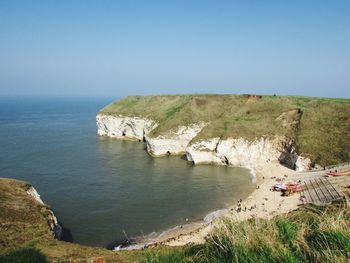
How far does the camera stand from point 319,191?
44625 millimetres

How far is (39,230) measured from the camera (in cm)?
2755

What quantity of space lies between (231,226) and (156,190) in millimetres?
42607

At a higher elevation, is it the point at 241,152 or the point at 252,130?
the point at 252,130

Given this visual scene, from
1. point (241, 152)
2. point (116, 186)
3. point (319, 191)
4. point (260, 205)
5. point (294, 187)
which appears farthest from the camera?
point (241, 152)

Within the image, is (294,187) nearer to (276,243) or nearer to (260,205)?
(260,205)

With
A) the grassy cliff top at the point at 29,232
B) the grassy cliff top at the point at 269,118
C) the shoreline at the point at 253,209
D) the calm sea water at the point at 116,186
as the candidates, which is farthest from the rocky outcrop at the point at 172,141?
the grassy cliff top at the point at 29,232

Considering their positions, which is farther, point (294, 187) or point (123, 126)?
point (123, 126)

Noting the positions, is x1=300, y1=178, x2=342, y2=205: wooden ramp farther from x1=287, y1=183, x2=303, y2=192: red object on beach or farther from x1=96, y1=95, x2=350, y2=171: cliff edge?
x1=96, y1=95, x2=350, y2=171: cliff edge

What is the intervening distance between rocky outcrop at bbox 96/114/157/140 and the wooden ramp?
56132 millimetres

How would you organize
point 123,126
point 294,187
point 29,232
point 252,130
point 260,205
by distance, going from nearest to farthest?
point 29,232
point 260,205
point 294,187
point 252,130
point 123,126

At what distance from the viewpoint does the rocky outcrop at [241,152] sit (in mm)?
67562

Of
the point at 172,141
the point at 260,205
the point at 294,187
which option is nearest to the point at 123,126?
the point at 172,141

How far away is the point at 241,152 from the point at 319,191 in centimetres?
2474

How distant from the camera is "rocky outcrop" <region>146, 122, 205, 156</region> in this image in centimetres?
7681
